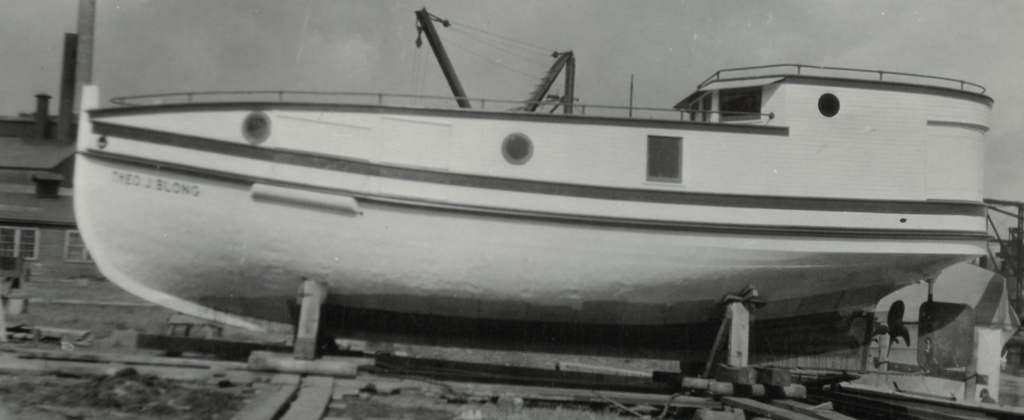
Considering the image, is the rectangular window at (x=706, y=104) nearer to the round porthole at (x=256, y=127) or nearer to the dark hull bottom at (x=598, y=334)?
the dark hull bottom at (x=598, y=334)

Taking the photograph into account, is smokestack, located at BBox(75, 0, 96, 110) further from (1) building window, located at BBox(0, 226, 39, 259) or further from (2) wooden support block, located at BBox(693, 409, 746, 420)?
(2) wooden support block, located at BBox(693, 409, 746, 420)

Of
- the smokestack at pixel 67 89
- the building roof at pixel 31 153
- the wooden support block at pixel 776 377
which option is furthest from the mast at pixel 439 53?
the smokestack at pixel 67 89

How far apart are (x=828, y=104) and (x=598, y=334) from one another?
403cm

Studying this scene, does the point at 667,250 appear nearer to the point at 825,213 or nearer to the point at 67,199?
the point at 825,213

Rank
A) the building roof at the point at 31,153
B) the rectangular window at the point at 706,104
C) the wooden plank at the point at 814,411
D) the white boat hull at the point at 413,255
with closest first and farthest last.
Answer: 1. the wooden plank at the point at 814,411
2. the white boat hull at the point at 413,255
3. the rectangular window at the point at 706,104
4. the building roof at the point at 31,153

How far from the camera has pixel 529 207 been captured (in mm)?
9812

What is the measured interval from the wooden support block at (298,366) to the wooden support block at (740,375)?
412cm

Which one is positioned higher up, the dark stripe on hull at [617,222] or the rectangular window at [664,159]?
the rectangular window at [664,159]

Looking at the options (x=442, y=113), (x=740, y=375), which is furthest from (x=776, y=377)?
(x=442, y=113)

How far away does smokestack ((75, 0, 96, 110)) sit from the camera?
30.5 meters

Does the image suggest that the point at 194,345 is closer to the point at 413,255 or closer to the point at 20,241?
the point at 413,255

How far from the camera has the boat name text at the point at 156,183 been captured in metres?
9.59

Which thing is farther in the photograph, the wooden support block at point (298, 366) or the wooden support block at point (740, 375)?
the wooden support block at point (740, 375)

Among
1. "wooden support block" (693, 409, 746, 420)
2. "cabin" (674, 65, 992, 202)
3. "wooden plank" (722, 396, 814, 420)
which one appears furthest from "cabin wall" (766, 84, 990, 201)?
"wooden support block" (693, 409, 746, 420)
